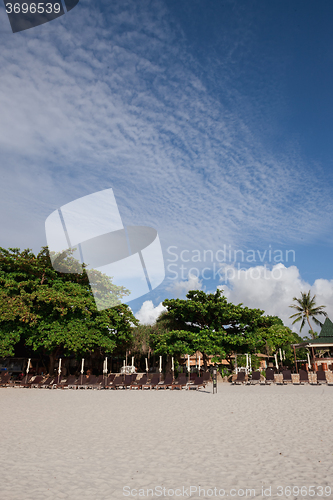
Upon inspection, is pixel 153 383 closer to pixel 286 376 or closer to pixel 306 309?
pixel 286 376

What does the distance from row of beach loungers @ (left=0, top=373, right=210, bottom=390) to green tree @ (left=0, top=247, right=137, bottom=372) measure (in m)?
2.23

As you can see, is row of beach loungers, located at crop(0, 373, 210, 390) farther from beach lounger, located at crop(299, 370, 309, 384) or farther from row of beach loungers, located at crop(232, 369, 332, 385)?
beach lounger, located at crop(299, 370, 309, 384)

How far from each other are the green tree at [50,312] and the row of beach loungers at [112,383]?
7.30ft

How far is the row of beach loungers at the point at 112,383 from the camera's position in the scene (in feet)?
64.9

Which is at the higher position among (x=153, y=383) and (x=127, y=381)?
(x=127, y=381)

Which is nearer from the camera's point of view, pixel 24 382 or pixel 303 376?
pixel 303 376

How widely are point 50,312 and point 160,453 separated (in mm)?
20591

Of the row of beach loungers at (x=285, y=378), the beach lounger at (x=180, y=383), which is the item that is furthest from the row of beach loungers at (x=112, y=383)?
the row of beach loungers at (x=285, y=378)

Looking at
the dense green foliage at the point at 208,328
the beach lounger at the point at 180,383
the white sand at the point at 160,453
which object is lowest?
the white sand at the point at 160,453

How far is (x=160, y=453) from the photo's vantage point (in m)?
5.41

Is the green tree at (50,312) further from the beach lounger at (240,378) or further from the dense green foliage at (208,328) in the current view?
the beach lounger at (240,378)

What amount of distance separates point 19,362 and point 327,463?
2972cm

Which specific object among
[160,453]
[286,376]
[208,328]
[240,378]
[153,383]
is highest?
[208,328]

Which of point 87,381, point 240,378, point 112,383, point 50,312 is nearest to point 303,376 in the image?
point 240,378
